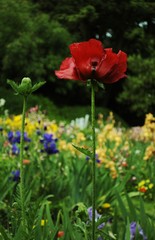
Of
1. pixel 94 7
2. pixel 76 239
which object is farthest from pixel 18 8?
pixel 76 239

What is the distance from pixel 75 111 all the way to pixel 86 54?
677 inches

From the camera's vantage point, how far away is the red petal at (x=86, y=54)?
1300 millimetres

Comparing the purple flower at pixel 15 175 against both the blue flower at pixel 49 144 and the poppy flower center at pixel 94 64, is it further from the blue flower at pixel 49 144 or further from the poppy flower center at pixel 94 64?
the poppy flower center at pixel 94 64

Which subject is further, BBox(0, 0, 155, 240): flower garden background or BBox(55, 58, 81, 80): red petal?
BBox(0, 0, 155, 240): flower garden background

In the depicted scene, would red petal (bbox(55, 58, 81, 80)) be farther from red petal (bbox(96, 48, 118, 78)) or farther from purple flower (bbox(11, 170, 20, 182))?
purple flower (bbox(11, 170, 20, 182))

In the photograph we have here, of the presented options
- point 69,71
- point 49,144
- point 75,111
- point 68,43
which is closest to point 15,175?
point 49,144

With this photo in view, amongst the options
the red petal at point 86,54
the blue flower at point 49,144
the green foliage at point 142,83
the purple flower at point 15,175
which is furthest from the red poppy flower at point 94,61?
the green foliage at point 142,83

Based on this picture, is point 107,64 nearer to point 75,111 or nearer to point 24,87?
point 24,87

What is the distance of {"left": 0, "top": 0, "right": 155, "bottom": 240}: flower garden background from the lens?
2111 millimetres

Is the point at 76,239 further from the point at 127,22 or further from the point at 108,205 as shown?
the point at 127,22

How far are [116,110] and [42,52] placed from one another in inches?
194

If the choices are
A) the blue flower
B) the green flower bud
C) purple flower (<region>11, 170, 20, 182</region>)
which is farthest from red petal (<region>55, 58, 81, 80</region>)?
the blue flower

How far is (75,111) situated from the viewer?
60.7 ft

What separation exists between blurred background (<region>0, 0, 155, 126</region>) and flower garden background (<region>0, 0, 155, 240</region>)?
38 millimetres
